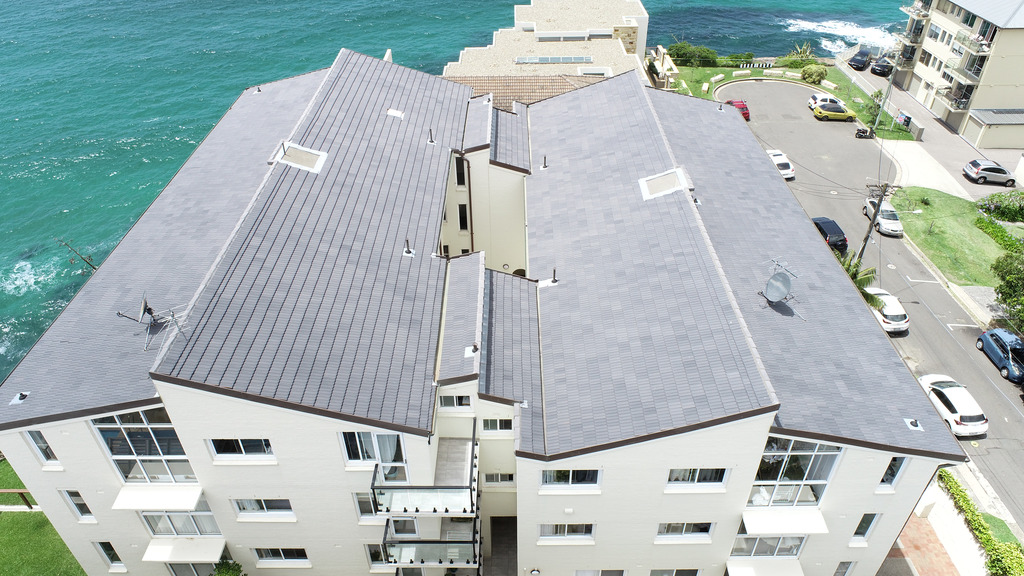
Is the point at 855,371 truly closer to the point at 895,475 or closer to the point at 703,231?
the point at 895,475

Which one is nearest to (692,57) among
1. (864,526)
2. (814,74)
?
(814,74)

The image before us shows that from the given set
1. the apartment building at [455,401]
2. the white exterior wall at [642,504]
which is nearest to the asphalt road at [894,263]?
the apartment building at [455,401]

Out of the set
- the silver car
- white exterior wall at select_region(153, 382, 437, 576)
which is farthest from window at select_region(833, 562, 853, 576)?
the silver car

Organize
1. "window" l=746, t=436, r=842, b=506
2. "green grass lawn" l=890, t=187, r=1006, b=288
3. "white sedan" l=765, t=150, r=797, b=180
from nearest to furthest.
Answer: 1. "window" l=746, t=436, r=842, b=506
2. "green grass lawn" l=890, t=187, r=1006, b=288
3. "white sedan" l=765, t=150, r=797, b=180

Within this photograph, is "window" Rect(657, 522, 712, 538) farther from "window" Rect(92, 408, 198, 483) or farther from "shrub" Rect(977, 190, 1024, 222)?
"shrub" Rect(977, 190, 1024, 222)

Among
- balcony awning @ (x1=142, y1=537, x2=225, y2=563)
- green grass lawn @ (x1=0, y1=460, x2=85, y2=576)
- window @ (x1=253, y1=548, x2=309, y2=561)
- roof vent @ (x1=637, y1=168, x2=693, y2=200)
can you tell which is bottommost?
green grass lawn @ (x1=0, y1=460, x2=85, y2=576)

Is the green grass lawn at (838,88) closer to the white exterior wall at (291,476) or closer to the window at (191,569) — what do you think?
the white exterior wall at (291,476)

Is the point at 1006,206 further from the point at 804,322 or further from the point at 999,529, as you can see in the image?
the point at 804,322
